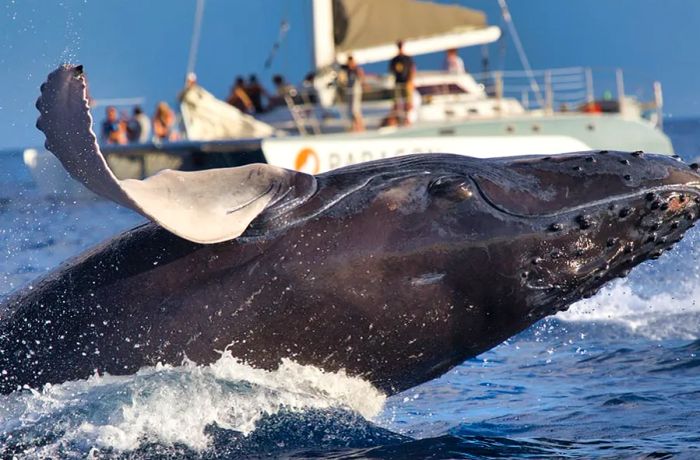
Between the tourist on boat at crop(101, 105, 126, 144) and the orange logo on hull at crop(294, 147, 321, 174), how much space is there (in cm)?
1241

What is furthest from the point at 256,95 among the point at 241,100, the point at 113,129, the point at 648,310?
the point at 648,310

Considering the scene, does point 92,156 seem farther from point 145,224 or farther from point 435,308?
point 435,308

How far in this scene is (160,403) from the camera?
7258mm

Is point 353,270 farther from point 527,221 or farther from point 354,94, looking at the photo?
point 354,94

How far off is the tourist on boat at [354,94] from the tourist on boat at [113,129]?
8965 mm

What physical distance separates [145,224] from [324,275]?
1180 millimetres

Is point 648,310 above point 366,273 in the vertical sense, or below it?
below

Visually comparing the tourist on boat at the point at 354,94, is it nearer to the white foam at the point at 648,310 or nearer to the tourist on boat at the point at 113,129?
the tourist on boat at the point at 113,129

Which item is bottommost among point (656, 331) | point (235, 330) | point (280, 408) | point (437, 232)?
point (656, 331)

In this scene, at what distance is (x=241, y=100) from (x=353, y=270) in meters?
36.2

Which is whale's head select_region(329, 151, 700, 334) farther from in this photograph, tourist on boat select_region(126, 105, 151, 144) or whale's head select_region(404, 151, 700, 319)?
tourist on boat select_region(126, 105, 151, 144)

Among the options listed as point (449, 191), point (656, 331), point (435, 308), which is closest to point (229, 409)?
point (435, 308)

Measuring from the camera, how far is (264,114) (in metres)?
42.2

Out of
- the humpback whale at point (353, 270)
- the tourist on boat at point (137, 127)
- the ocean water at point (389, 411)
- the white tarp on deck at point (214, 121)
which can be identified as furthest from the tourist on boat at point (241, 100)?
the humpback whale at point (353, 270)
